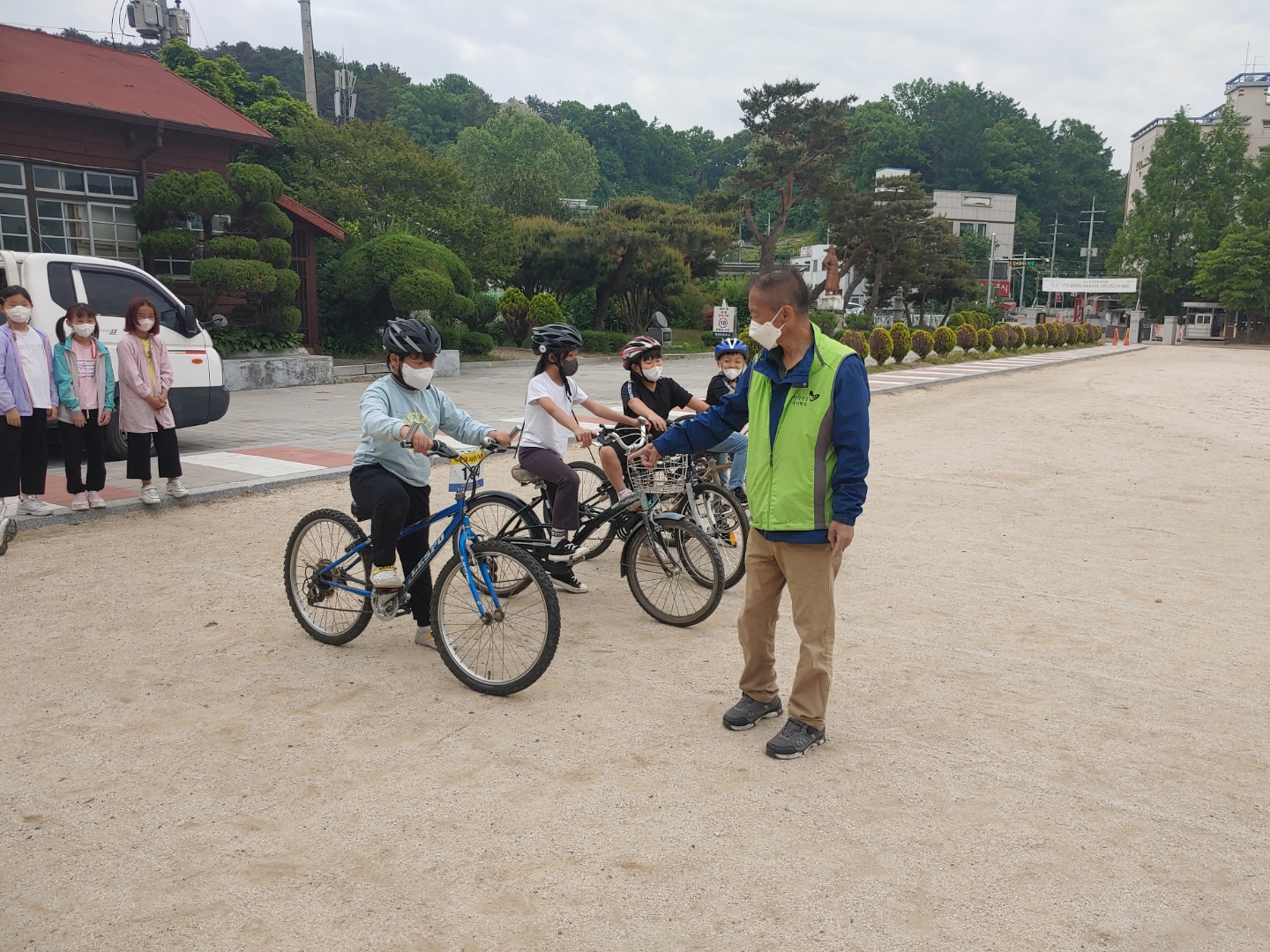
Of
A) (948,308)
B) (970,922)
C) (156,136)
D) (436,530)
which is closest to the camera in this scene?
(970,922)

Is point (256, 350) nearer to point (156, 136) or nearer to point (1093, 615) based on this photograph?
point (156, 136)

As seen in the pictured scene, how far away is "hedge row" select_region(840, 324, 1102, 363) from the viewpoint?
86.5 feet

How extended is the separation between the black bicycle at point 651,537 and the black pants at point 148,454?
13.0ft

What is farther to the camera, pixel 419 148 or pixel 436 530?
pixel 419 148

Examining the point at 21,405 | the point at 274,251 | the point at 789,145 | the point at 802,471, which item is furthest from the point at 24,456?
the point at 789,145

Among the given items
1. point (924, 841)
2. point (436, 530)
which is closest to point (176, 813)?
point (924, 841)

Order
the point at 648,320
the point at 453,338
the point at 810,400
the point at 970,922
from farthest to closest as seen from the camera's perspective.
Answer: the point at 648,320 < the point at 453,338 < the point at 810,400 < the point at 970,922

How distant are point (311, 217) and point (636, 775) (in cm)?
2047

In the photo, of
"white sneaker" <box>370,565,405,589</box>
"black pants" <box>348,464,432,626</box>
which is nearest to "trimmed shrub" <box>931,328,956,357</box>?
"black pants" <box>348,464,432,626</box>

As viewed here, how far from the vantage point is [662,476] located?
553cm

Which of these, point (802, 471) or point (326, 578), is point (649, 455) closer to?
point (802, 471)

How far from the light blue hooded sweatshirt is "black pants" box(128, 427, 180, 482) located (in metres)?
4.30

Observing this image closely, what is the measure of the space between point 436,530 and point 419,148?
2148 centimetres

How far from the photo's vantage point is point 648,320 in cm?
3694
